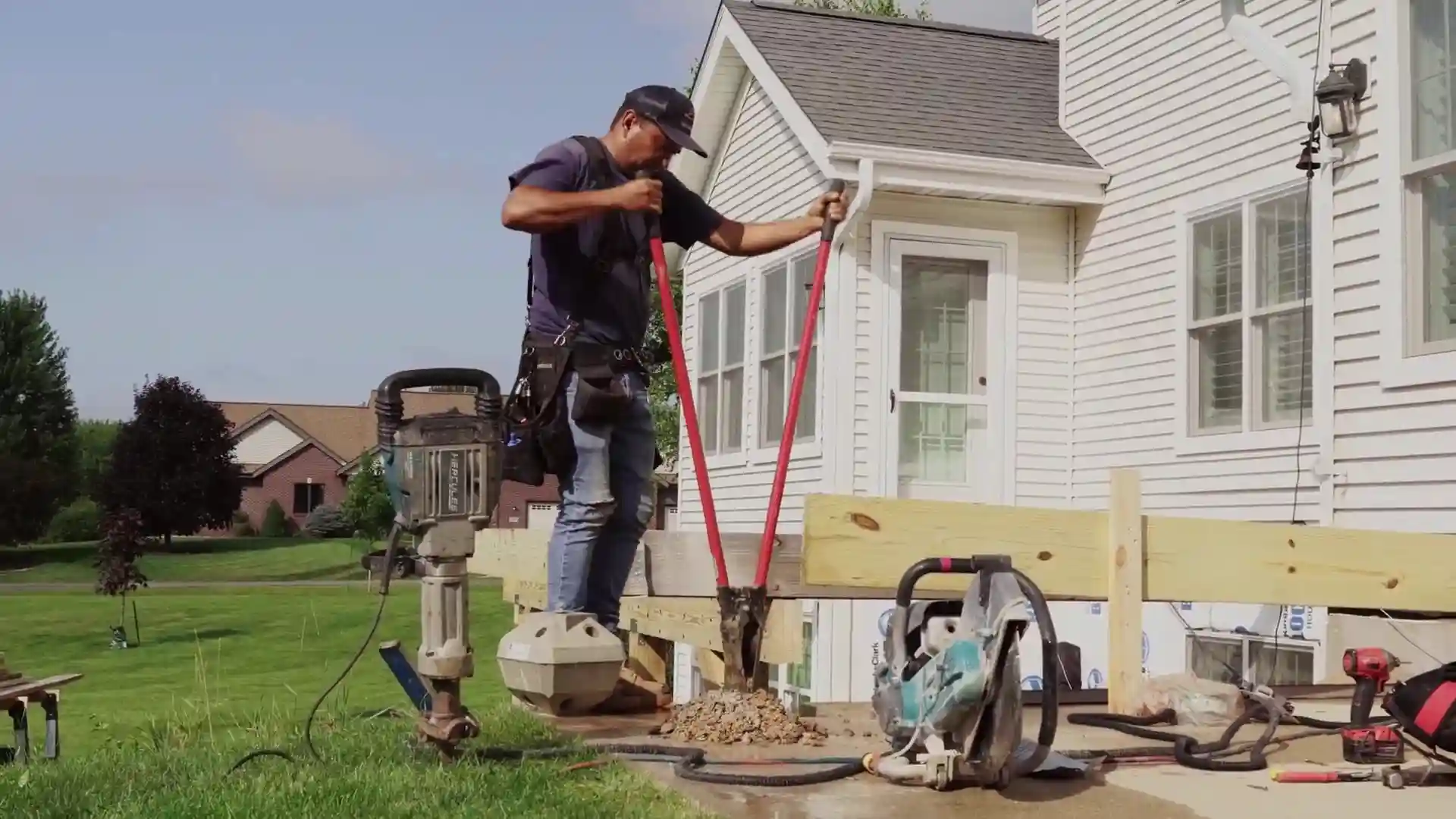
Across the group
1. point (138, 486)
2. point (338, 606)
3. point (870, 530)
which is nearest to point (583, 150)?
point (870, 530)

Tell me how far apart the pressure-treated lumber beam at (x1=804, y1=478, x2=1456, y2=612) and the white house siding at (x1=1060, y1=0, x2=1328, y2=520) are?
2548 mm

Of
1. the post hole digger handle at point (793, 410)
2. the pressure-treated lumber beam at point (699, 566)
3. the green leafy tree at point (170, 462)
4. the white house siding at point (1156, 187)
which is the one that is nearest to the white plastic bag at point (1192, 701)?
the pressure-treated lumber beam at point (699, 566)

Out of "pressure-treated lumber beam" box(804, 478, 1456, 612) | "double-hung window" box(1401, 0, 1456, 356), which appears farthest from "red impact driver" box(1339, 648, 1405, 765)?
"double-hung window" box(1401, 0, 1456, 356)

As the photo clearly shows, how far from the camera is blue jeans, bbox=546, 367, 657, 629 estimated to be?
407 cm

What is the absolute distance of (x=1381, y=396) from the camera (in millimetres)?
7328

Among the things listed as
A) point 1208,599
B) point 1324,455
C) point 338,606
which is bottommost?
point 338,606

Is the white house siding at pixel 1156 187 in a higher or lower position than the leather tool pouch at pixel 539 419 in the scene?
higher

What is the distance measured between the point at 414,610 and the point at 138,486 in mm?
25604

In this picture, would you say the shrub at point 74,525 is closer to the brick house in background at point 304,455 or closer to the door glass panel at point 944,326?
the brick house in background at point 304,455

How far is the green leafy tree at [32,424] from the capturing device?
49188mm

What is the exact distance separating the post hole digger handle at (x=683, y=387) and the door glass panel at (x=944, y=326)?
585 cm

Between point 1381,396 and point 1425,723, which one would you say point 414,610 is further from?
point 1425,723

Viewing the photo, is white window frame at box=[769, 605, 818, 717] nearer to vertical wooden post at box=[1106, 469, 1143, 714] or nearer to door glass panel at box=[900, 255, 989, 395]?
door glass panel at box=[900, 255, 989, 395]

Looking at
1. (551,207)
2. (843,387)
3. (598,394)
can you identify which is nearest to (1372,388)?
(843,387)
